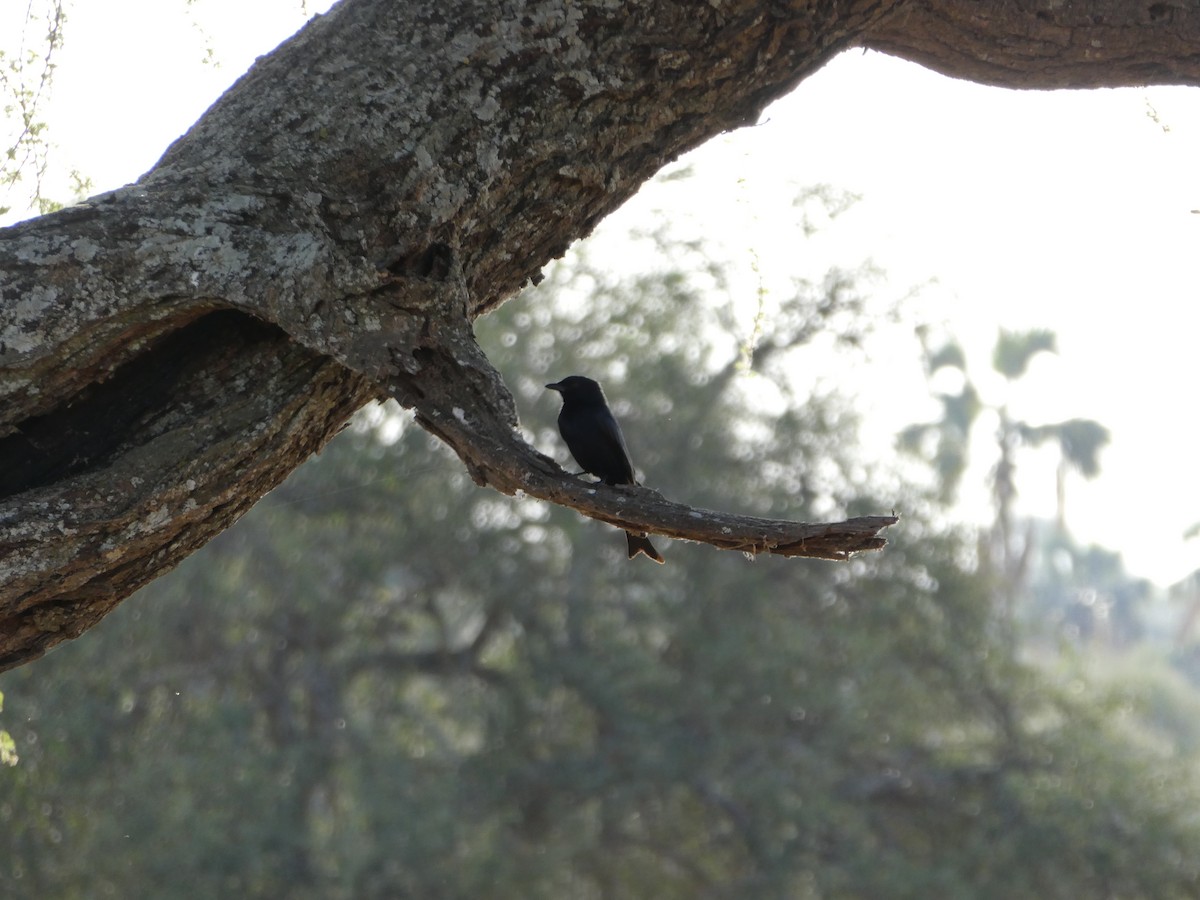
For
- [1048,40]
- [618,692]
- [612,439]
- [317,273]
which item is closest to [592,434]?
[612,439]

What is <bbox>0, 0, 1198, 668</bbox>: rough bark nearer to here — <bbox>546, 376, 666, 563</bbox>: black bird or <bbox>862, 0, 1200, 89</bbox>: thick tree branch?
<bbox>862, 0, 1200, 89</bbox>: thick tree branch

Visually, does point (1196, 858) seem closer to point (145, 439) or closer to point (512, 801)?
point (512, 801)

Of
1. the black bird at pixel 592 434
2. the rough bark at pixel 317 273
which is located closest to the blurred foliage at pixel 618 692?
the black bird at pixel 592 434

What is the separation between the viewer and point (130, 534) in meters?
2.80

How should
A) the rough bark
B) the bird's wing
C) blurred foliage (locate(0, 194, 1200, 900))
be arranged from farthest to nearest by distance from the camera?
blurred foliage (locate(0, 194, 1200, 900)) < the bird's wing < the rough bark

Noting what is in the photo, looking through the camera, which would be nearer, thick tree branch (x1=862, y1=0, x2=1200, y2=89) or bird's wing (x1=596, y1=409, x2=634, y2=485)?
thick tree branch (x1=862, y1=0, x2=1200, y2=89)

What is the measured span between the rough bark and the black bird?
1.68 meters

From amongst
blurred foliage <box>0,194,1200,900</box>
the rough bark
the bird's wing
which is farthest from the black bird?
blurred foliage <box>0,194,1200,900</box>

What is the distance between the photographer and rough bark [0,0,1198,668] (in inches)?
109

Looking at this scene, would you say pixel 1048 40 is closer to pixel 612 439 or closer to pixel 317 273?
pixel 612 439

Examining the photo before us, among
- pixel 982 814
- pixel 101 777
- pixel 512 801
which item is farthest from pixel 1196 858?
pixel 101 777

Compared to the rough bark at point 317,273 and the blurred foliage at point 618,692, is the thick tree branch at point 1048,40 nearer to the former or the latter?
the rough bark at point 317,273

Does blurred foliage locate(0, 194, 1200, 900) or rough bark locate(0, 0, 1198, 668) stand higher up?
rough bark locate(0, 0, 1198, 668)

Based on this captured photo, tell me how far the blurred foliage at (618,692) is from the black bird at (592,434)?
A: 288 inches
